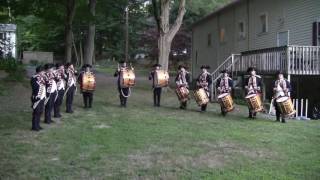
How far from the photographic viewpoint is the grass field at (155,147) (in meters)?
10.6

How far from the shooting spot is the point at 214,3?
5825 cm

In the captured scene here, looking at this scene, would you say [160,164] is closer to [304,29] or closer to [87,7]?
[304,29]

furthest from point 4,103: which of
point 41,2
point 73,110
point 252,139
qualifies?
point 252,139

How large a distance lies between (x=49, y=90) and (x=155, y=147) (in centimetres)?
437

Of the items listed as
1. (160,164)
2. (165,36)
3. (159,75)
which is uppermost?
(165,36)

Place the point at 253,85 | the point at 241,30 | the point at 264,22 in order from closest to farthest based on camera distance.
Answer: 1. the point at 253,85
2. the point at 264,22
3. the point at 241,30

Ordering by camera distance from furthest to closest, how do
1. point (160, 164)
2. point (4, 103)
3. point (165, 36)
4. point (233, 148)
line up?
point (165, 36), point (4, 103), point (233, 148), point (160, 164)

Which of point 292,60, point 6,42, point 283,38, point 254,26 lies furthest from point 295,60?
point 6,42

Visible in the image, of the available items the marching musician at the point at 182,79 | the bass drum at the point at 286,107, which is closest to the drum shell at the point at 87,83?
the marching musician at the point at 182,79

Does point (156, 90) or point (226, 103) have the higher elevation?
point (156, 90)

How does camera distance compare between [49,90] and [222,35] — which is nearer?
[49,90]

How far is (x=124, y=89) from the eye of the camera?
2123 cm

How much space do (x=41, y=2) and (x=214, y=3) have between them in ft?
107

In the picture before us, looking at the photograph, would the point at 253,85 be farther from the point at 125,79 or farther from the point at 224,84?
the point at 125,79
